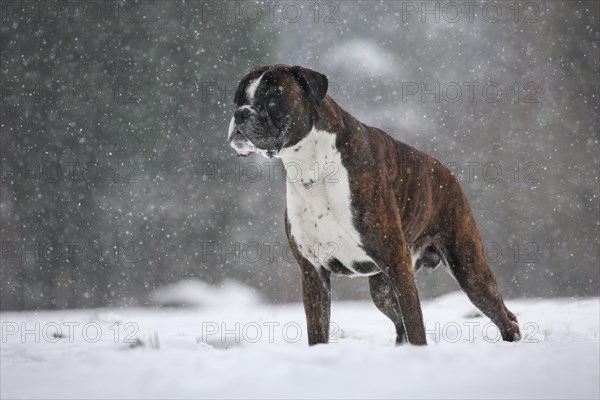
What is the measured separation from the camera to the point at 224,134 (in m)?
10.8

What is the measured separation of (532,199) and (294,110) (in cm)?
860

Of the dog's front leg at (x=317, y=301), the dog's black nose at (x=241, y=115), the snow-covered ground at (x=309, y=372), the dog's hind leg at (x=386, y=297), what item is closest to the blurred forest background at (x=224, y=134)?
the dog's hind leg at (x=386, y=297)

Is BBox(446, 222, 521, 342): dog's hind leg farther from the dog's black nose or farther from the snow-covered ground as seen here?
the dog's black nose

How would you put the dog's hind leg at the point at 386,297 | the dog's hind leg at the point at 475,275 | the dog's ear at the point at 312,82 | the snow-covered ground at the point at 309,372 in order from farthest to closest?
1. the dog's hind leg at the point at 386,297
2. the dog's hind leg at the point at 475,275
3. the dog's ear at the point at 312,82
4. the snow-covered ground at the point at 309,372

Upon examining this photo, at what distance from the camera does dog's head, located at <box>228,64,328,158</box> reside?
368cm

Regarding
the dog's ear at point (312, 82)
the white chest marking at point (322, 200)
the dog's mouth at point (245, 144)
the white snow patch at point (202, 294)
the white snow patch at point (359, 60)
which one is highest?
the white snow patch at point (359, 60)

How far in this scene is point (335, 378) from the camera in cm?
254

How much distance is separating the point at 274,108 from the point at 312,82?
0.89ft

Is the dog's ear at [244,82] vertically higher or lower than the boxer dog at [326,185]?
higher

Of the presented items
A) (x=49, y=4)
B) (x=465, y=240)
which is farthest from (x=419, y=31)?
(x=465, y=240)

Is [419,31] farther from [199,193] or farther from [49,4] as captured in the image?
[49,4]

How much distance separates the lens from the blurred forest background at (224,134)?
1081 cm

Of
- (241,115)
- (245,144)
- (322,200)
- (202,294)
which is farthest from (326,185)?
(202,294)

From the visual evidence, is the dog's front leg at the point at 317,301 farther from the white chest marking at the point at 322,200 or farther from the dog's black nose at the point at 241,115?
the dog's black nose at the point at 241,115
